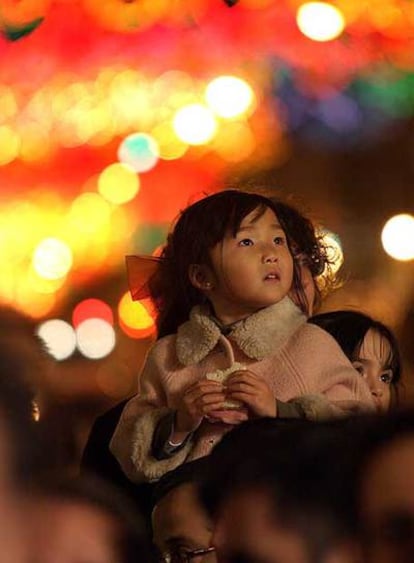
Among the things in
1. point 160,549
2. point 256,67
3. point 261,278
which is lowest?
point 160,549

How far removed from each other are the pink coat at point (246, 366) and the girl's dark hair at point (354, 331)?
0.13m

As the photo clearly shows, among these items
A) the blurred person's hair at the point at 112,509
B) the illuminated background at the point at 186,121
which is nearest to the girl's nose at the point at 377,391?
the illuminated background at the point at 186,121

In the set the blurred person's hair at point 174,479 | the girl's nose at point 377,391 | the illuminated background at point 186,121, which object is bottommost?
the blurred person's hair at point 174,479

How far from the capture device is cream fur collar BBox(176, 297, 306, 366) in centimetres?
174

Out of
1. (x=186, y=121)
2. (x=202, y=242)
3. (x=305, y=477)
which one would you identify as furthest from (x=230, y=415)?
(x=186, y=121)

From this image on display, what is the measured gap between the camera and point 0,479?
1.03 meters

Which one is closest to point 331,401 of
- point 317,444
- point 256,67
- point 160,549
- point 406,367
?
point 160,549

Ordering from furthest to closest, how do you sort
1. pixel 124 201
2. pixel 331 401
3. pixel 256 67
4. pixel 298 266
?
pixel 124 201 → pixel 256 67 → pixel 298 266 → pixel 331 401

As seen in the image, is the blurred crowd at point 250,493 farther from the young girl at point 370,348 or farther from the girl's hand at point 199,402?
the young girl at point 370,348

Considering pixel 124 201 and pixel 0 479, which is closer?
pixel 0 479

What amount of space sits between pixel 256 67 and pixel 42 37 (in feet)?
1.44

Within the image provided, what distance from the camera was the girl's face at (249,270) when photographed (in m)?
1.78

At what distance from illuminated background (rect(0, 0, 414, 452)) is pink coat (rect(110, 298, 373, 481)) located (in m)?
0.83

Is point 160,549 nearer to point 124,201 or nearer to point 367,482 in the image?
point 367,482
